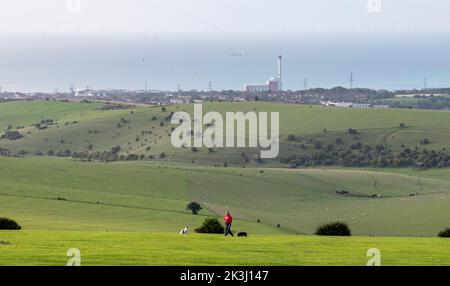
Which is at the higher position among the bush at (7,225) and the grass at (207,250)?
the grass at (207,250)

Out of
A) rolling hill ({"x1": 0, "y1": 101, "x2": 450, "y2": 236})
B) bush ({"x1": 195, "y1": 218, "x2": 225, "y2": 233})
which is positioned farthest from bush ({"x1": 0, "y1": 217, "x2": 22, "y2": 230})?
rolling hill ({"x1": 0, "y1": 101, "x2": 450, "y2": 236})

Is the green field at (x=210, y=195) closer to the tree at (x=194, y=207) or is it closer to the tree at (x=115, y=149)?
the tree at (x=194, y=207)

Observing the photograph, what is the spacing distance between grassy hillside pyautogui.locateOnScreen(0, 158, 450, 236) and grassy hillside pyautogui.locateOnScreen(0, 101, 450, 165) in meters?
10.7

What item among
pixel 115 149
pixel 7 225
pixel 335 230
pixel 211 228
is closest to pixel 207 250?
pixel 211 228

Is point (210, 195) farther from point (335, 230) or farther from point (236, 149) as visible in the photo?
point (335, 230)

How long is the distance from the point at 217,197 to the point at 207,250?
47.7m

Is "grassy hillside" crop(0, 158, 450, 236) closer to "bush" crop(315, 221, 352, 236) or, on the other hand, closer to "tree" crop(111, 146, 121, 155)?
"bush" crop(315, 221, 352, 236)

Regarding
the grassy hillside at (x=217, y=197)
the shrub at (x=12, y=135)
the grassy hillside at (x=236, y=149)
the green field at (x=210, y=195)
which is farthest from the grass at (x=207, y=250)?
the shrub at (x=12, y=135)

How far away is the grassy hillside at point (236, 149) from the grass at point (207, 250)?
68.2 m

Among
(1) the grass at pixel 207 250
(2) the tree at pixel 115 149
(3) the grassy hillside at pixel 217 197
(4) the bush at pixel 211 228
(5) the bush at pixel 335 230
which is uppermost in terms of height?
(1) the grass at pixel 207 250

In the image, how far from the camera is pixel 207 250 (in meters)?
30.5

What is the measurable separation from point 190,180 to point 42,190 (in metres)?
15.3

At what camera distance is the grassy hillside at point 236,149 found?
112 metres

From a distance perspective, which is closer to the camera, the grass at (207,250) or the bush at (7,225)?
the grass at (207,250)
